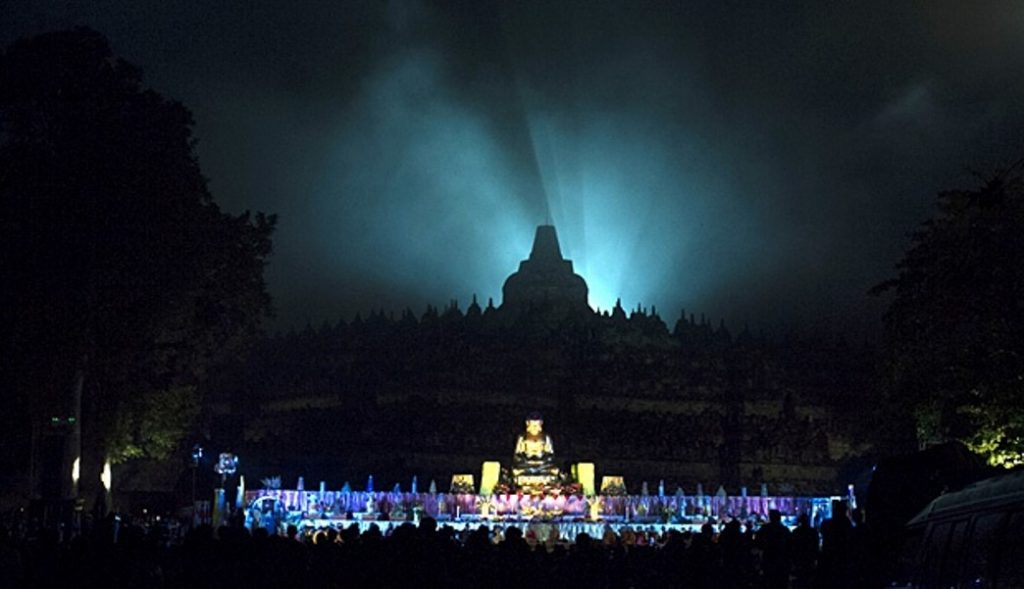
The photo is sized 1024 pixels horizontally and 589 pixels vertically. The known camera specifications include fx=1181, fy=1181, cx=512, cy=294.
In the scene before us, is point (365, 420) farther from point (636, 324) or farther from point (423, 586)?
point (423, 586)

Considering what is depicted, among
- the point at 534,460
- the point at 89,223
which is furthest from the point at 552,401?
the point at 89,223

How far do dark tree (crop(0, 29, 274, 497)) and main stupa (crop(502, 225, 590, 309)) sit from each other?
58.3 metres

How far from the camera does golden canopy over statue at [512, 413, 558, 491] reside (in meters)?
41.9

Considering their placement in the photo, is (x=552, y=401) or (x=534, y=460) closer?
(x=534, y=460)

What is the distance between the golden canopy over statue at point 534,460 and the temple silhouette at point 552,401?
38.4 ft

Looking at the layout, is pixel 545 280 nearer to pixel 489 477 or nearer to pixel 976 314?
pixel 489 477

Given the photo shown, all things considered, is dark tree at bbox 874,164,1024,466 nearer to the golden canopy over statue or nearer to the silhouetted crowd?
the silhouetted crowd

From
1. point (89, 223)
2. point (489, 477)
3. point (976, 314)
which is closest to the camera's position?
point (976, 314)

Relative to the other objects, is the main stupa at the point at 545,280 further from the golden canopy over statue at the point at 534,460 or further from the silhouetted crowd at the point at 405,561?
the silhouetted crowd at the point at 405,561

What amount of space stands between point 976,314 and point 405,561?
1553cm

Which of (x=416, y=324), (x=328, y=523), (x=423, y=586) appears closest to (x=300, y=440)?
(x=416, y=324)

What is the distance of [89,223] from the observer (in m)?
28.0

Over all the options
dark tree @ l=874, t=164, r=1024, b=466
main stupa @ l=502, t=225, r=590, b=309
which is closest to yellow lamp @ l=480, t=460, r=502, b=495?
dark tree @ l=874, t=164, r=1024, b=466

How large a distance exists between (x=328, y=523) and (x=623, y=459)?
27158 mm
